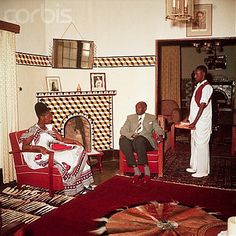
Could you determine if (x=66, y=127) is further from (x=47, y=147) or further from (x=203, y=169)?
(x=203, y=169)

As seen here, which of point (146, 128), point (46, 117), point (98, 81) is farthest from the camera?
point (98, 81)

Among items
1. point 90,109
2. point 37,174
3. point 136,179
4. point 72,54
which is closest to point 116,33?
point 72,54

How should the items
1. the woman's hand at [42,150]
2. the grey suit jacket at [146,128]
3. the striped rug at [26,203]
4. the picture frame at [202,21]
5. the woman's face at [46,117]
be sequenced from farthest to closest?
the picture frame at [202,21]
the grey suit jacket at [146,128]
the woman's face at [46,117]
the woman's hand at [42,150]
the striped rug at [26,203]

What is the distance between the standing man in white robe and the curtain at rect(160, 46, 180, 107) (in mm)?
5969

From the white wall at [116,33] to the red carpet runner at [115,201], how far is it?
7.38 feet

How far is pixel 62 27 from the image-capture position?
7.12m

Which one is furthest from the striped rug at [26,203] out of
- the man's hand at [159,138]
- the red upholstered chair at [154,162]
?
the man's hand at [159,138]

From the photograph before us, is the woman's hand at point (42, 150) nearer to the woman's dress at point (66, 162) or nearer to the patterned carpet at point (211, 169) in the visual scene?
the woman's dress at point (66, 162)

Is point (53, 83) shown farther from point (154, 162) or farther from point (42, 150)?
point (154, 162)

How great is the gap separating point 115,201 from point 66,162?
88cm

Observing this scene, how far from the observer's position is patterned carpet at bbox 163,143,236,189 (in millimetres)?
5430

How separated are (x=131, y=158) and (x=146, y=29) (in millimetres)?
2859

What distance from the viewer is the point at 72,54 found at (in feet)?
23.4

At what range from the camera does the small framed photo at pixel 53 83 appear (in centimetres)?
710
